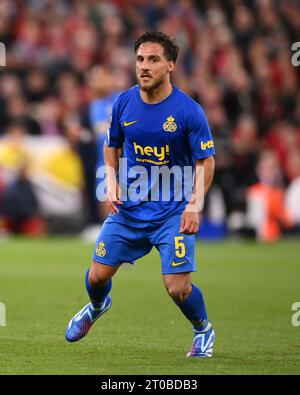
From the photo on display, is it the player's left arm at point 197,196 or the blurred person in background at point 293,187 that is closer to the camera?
the player's left arm at point 197,196

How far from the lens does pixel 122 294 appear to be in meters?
11.3

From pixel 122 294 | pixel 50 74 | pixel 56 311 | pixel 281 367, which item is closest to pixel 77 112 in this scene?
pixel 50 74

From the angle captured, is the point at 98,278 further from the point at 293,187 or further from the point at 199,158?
the point at 293,187

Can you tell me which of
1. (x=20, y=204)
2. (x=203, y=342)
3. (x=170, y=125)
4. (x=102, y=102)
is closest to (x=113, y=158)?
(x=170, y=125)

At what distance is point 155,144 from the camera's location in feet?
24.6

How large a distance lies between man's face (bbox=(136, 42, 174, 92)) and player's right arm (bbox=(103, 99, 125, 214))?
334mm

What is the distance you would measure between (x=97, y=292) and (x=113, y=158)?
0.96 m

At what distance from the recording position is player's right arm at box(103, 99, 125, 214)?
7.51 metres

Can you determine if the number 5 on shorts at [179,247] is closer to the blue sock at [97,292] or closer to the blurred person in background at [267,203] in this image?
the blue sock at [97,292]

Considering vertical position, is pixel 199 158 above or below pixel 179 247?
above

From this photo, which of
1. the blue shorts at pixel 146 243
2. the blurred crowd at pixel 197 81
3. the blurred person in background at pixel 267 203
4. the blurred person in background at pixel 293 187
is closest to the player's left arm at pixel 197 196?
the blue shorts at pixel 146 243

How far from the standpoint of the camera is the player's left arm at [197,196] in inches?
287

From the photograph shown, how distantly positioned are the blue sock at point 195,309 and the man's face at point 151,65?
1444mm

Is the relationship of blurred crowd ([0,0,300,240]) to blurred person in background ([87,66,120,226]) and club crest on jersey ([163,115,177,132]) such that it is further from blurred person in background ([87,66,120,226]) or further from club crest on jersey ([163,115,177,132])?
club crest on jersey ([163,115,177,132])
